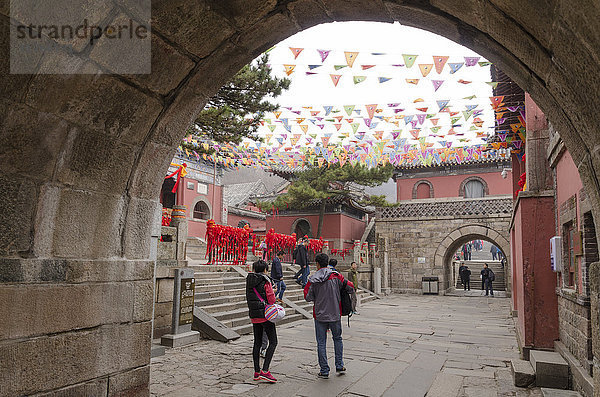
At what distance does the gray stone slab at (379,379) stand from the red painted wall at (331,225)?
1776 centimetres

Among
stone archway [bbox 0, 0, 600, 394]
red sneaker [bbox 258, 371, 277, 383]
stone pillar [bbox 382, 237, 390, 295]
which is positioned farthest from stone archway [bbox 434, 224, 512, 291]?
stone archway [bbox 0, 0, 600, 394]

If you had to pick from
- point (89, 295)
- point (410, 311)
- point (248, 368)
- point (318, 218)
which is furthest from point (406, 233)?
point (89, 295)

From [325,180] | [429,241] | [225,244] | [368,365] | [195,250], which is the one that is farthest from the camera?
[429,241]

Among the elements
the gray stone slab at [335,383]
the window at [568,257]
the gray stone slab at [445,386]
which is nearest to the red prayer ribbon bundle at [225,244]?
the gray stone slab at [335,383]

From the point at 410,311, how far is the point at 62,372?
11.5m

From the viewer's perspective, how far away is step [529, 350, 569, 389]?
4.84m

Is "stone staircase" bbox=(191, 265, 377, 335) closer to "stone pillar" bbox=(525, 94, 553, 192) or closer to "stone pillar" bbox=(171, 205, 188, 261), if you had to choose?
"stone pillar" bbox=(171, 205, 188, 261)

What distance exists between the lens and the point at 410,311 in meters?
12.9

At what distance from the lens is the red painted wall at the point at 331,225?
2395cm

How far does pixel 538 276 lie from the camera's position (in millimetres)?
6262

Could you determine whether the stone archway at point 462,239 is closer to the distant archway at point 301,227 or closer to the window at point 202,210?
the distant archway at point 301,227

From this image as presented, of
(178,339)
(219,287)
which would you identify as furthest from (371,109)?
(178,339)

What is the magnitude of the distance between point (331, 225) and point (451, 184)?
7.10 metres

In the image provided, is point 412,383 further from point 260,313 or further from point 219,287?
point 219,287
